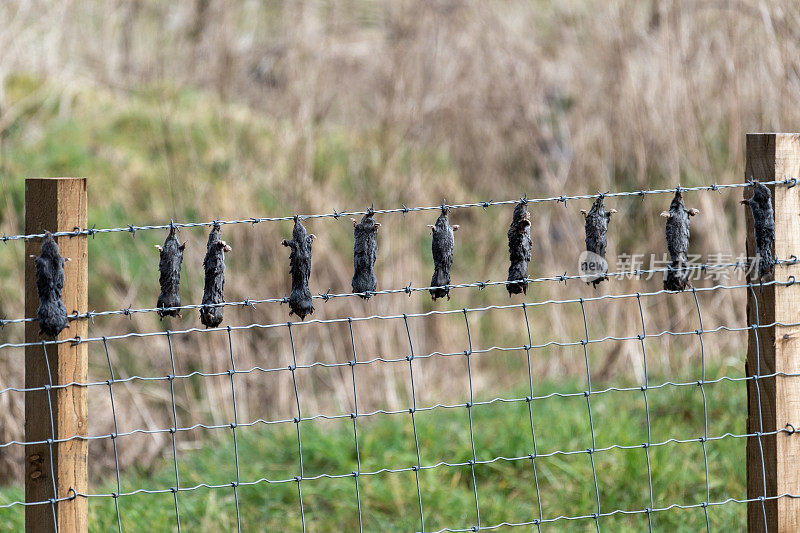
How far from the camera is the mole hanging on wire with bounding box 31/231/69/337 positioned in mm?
2547

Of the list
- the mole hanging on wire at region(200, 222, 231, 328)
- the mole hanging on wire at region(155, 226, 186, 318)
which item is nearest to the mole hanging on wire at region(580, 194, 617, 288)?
the mole hanging on wire at region(200, 222, 231, 328)

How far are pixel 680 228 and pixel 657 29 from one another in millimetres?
4197

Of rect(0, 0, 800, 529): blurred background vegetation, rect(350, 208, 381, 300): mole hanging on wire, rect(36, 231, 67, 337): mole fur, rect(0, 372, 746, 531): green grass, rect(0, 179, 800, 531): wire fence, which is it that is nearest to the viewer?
rect(36, 231, 67, 337): mole fur

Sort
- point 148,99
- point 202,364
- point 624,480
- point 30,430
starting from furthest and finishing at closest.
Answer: point 148,99 → point 202,364 → point 624,480 → point 30,430

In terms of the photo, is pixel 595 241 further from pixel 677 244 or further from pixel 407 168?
pixel 407 168

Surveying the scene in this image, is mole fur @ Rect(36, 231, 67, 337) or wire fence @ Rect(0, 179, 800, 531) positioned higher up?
mole fur @ Rect(36, 231, 67, 337)

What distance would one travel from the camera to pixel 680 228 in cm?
300

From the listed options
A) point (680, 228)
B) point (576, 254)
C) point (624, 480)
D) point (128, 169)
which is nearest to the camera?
point (680, 228)

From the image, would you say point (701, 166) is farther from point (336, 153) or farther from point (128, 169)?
point (128, 169)

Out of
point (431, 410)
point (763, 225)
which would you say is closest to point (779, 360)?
point (763, 225)

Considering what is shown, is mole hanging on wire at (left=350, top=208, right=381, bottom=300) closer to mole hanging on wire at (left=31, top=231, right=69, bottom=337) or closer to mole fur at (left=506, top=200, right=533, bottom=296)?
mole fur at (left=506, top=200, right=533, bottom=296)

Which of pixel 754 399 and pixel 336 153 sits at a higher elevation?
pixel 336 153

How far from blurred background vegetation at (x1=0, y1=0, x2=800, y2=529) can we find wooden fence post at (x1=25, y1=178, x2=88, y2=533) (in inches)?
114

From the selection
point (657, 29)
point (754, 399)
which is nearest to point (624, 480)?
point (754, 399)
